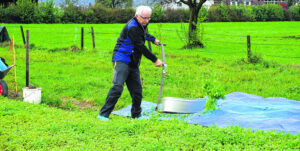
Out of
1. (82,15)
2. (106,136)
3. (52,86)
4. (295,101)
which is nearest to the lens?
(106,136)

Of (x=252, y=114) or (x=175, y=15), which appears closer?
(x=252, y=114)

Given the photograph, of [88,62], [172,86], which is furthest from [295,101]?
[88,62]

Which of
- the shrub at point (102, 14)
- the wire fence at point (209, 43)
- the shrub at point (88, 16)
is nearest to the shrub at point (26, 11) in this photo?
the shrub at point (88, 16)

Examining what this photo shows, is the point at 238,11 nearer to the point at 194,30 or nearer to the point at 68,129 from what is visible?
the point at 194,30

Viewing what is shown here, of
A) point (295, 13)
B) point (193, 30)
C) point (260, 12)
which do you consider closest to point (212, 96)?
point (193, 30)

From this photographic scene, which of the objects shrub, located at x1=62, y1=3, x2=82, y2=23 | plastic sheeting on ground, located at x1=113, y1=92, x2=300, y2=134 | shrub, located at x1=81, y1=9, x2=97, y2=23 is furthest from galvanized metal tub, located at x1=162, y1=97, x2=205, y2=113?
shrub, located at x1=81, y1=9, x2=97, y2=23

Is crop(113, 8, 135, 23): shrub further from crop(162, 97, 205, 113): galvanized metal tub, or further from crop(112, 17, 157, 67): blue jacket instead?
crop(112, 17, 157, 67): blue jacket

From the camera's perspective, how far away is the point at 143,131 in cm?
530

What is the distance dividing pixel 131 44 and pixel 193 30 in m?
13.8

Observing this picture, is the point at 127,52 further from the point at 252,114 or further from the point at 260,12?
the point at 260,12

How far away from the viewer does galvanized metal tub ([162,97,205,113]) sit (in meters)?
7.18

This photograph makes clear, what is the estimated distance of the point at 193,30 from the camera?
65.3 feet

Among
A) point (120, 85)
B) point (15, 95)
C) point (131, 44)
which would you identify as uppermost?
point (131, 44)

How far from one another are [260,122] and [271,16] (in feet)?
168
